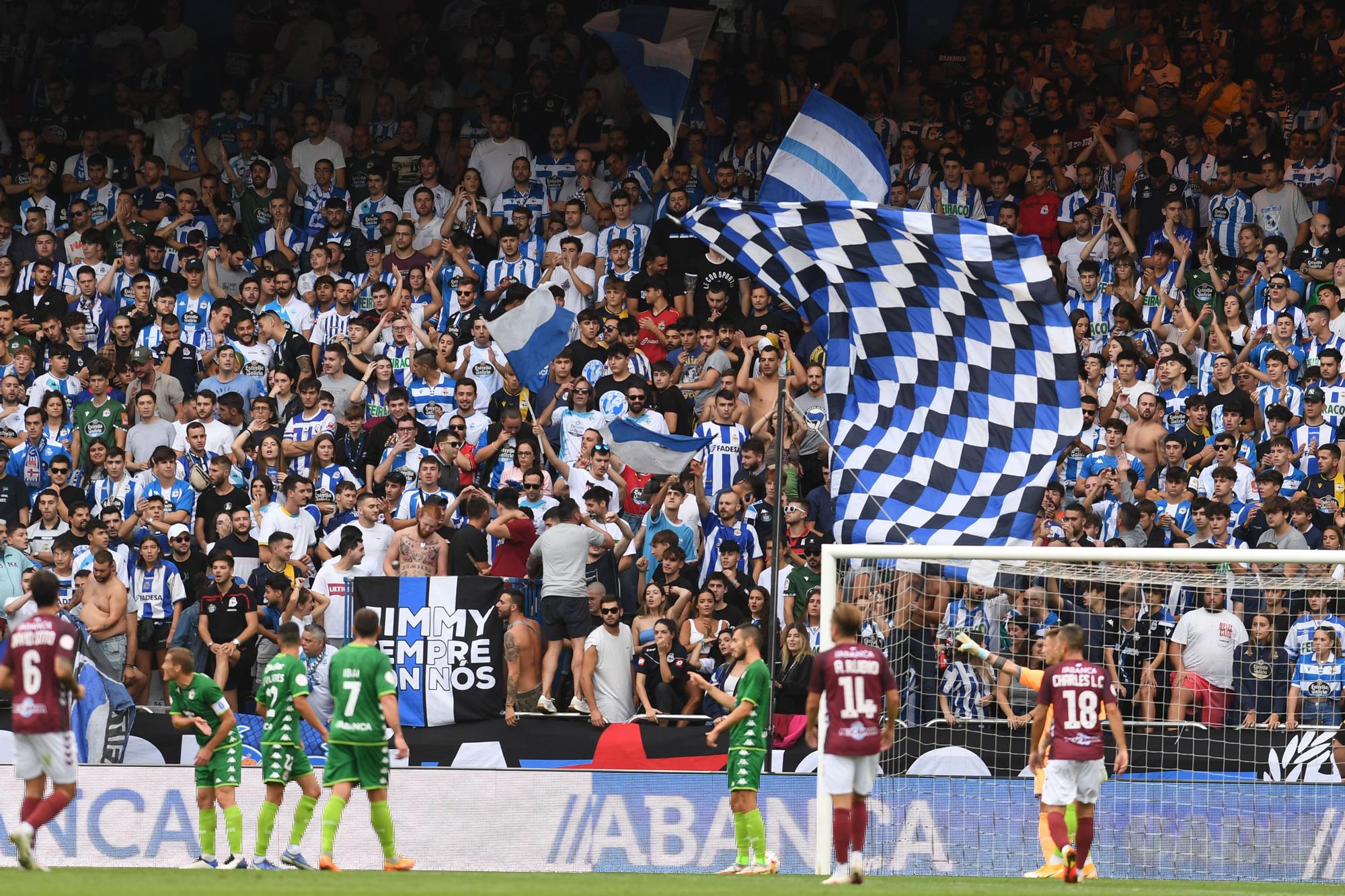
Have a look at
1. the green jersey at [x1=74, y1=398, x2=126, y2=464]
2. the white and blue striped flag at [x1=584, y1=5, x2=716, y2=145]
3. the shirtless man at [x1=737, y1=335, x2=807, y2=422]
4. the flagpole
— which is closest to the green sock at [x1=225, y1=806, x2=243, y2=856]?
the flagpole

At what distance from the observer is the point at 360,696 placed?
12539mm

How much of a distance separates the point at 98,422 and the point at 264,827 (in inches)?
279

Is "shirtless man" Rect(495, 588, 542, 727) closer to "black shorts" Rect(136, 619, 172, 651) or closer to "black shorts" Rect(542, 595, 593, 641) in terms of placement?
"black shorts" Rect(542, 595, 593, 641)

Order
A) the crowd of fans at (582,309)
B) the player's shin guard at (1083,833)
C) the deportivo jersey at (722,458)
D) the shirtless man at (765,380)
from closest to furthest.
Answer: the player's shin guard at (1083,833)
the crowd of fans at (582,309)
the deportivo jersey at (722,458)
the shirtless man at (765,380)

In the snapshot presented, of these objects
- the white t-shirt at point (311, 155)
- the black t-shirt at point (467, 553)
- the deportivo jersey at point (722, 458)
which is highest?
the white t-shirt at point (311, 155)

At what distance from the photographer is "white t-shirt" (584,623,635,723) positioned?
51.4 feet

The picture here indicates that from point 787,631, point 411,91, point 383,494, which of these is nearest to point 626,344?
point 383,494

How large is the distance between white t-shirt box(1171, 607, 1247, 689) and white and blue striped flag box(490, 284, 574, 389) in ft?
22.5

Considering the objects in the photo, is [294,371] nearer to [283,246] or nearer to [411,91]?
[283,246]

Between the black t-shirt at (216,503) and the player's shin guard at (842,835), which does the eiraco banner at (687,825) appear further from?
the black t-shirt at (216,503)

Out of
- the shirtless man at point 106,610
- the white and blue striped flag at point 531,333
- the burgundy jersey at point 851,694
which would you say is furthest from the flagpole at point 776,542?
the shirtless man at point 106,610

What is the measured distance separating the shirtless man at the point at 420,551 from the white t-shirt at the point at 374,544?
0.11 meters

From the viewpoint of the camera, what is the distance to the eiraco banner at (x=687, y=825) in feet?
45.9

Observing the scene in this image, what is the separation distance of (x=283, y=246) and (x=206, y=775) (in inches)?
382
